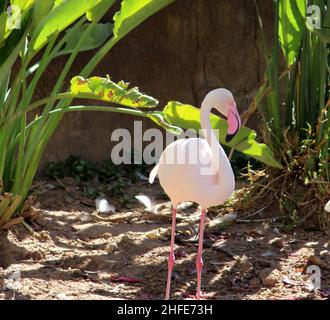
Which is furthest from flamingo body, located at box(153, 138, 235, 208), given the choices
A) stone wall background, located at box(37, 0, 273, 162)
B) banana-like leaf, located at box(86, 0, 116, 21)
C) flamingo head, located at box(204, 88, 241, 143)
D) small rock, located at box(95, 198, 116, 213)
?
→ stone wall background, located at box(37, 0, 273, 162)

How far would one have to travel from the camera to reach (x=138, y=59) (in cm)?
577

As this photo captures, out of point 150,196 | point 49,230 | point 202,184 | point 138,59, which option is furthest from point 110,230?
point 138,59

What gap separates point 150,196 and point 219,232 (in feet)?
2.66

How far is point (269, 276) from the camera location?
391cm

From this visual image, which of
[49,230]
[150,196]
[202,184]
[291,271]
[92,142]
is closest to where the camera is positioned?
[202,184]

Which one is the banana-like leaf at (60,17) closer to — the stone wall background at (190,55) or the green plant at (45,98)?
the green plant at (45,98)

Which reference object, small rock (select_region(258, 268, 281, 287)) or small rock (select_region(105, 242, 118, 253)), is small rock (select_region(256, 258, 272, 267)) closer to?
small rock (select_region(258, 268, 281, 287))

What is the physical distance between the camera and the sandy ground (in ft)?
12.4

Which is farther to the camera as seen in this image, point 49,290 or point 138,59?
point 138,59

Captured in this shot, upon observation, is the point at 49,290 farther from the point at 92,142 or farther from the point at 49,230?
the point at 92,142

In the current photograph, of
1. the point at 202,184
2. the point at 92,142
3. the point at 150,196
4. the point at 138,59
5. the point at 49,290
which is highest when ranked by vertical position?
the point at 138,59

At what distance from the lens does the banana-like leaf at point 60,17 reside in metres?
3.62

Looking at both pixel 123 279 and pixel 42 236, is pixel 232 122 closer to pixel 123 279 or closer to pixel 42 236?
pixel 123 279

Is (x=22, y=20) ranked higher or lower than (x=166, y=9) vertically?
lower
